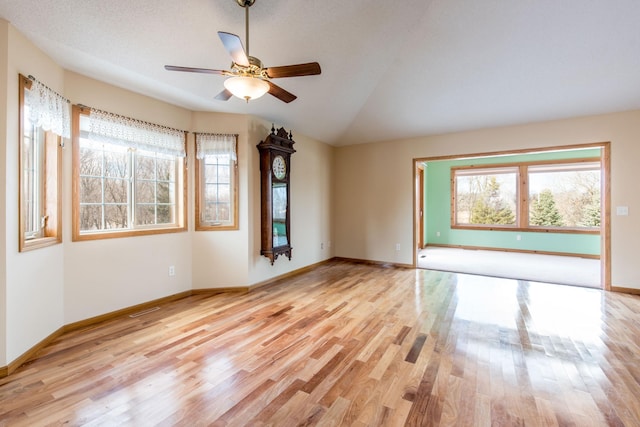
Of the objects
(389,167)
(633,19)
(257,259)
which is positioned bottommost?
(257,259)

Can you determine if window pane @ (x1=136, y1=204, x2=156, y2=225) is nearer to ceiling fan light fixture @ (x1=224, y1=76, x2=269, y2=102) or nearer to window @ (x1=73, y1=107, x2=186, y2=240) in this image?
window @ (x1=73, y1=107, x2=186, y2=240)

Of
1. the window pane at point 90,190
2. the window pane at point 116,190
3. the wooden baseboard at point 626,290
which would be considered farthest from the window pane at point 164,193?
the wooden baseboard at point 626,290

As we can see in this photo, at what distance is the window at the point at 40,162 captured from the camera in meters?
2.16

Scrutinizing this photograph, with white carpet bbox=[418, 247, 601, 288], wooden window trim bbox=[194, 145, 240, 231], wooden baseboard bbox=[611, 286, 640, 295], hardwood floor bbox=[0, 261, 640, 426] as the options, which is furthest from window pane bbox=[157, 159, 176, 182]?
wooden baseboard bbox=[611, 286, 640, 295]

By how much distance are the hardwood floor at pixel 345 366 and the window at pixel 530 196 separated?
152 inches

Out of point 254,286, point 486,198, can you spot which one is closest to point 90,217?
point 254,286

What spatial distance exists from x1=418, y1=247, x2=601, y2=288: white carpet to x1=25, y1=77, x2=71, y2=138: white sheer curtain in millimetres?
5396

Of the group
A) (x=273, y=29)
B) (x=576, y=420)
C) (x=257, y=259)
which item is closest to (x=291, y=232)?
(x=257, y=259)

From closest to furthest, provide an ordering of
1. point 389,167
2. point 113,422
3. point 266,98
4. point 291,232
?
point 113,422
point 266,98
point 291,232
point 389,167

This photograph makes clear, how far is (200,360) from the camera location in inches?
84.5

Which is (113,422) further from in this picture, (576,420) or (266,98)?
(266,98)

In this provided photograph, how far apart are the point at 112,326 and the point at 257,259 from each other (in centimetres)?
178

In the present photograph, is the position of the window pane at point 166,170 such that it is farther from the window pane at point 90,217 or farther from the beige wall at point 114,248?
the window pane at point 90,217

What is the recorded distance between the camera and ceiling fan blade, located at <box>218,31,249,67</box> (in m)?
1.61
